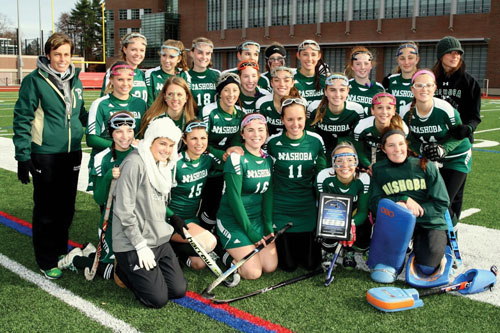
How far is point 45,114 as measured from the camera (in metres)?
4.17

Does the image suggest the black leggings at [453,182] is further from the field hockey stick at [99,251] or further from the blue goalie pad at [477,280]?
the field hockey stick at [99,251]

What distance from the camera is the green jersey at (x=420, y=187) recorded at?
4340 mm

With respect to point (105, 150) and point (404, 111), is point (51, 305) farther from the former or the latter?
point (404, 111)

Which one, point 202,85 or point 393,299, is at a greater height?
point 202,85

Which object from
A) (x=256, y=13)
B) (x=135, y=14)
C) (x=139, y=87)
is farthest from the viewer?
(x=135, y=14)

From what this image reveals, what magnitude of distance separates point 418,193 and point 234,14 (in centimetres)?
5039

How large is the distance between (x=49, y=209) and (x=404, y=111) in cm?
354

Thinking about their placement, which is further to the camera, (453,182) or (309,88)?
(309,88)

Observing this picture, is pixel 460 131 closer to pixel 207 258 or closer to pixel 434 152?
pixel 434 152

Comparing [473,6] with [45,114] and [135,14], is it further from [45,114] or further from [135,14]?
[135,14]

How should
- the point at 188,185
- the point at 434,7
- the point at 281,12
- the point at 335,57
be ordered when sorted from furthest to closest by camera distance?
the point at 281,12 < the point at 335,57 < the point at 434,7 < the point at 188,185

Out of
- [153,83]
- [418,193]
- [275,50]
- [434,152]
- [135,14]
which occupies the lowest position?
[418,193]

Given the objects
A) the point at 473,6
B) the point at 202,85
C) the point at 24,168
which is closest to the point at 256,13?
the point at 473,6

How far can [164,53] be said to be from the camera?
565cm
